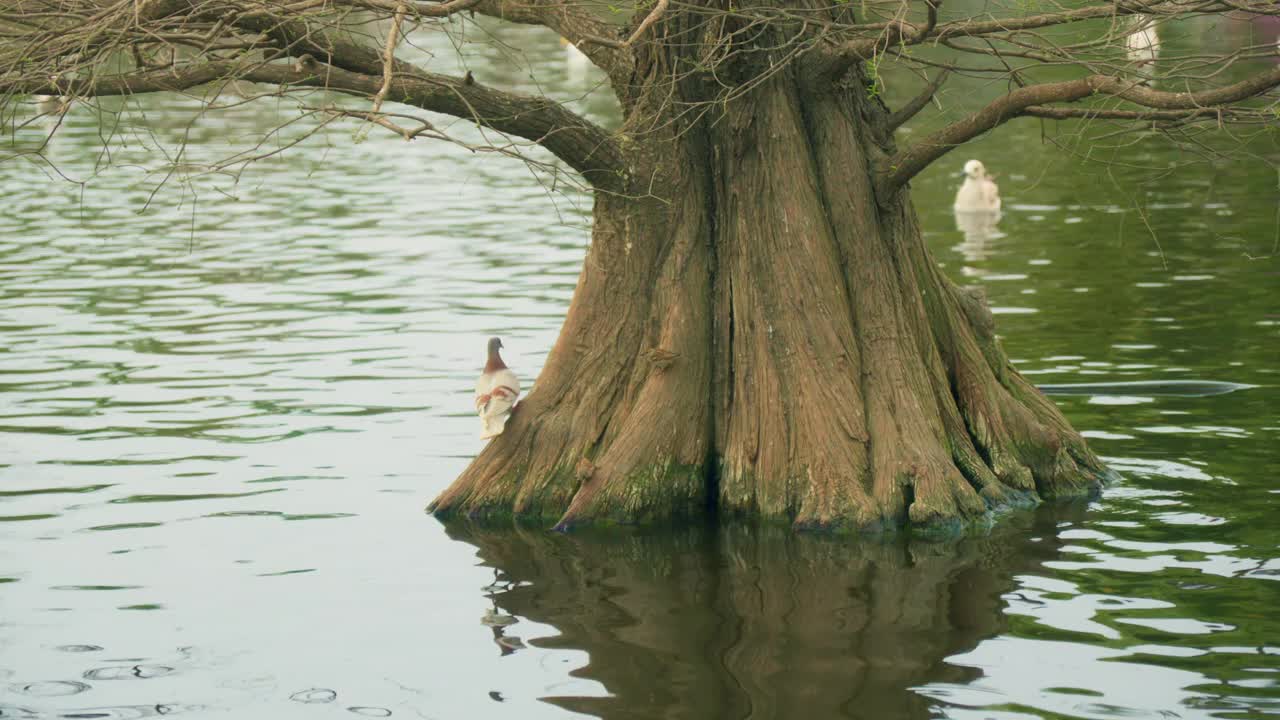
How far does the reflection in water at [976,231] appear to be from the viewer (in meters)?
24.5

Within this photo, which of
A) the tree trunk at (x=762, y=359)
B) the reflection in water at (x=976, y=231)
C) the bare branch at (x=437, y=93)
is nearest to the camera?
the bare branch at (x=437, y=93)

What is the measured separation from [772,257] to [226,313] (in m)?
11.3

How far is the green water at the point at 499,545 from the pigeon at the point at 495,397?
81 cm

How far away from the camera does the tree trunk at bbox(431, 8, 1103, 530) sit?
11.9 meters

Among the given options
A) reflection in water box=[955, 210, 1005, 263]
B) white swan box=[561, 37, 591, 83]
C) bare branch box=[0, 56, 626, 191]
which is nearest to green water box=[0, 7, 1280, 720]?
reflection in water box=[955, 210, 1005, 263]

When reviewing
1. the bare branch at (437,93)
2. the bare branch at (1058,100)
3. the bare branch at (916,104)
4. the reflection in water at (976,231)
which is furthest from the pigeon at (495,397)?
the reflection in water at (976,231)

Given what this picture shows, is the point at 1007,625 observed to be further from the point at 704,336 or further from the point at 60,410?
the point at 60,410

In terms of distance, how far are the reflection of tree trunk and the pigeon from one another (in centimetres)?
79

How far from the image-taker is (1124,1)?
10.6m

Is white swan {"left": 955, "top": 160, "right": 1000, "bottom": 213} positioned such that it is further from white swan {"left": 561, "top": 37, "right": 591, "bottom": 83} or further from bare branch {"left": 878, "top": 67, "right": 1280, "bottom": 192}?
white swan {"left": 561, "top": 37, "right": 591, "bottom": 83}

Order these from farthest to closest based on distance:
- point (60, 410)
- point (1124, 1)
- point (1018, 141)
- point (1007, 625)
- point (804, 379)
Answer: point (1018, 141)
point (60, 410)
point (804, 379)
point (1124, 1)
point (1007, 625)

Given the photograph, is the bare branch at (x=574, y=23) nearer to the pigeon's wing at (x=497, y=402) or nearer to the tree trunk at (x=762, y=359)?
the tree trunk at (x=762, y=359)

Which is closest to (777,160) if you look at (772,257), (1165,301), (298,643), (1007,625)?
(772,257)

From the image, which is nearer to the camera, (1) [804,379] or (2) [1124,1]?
(2) [1124,1]
